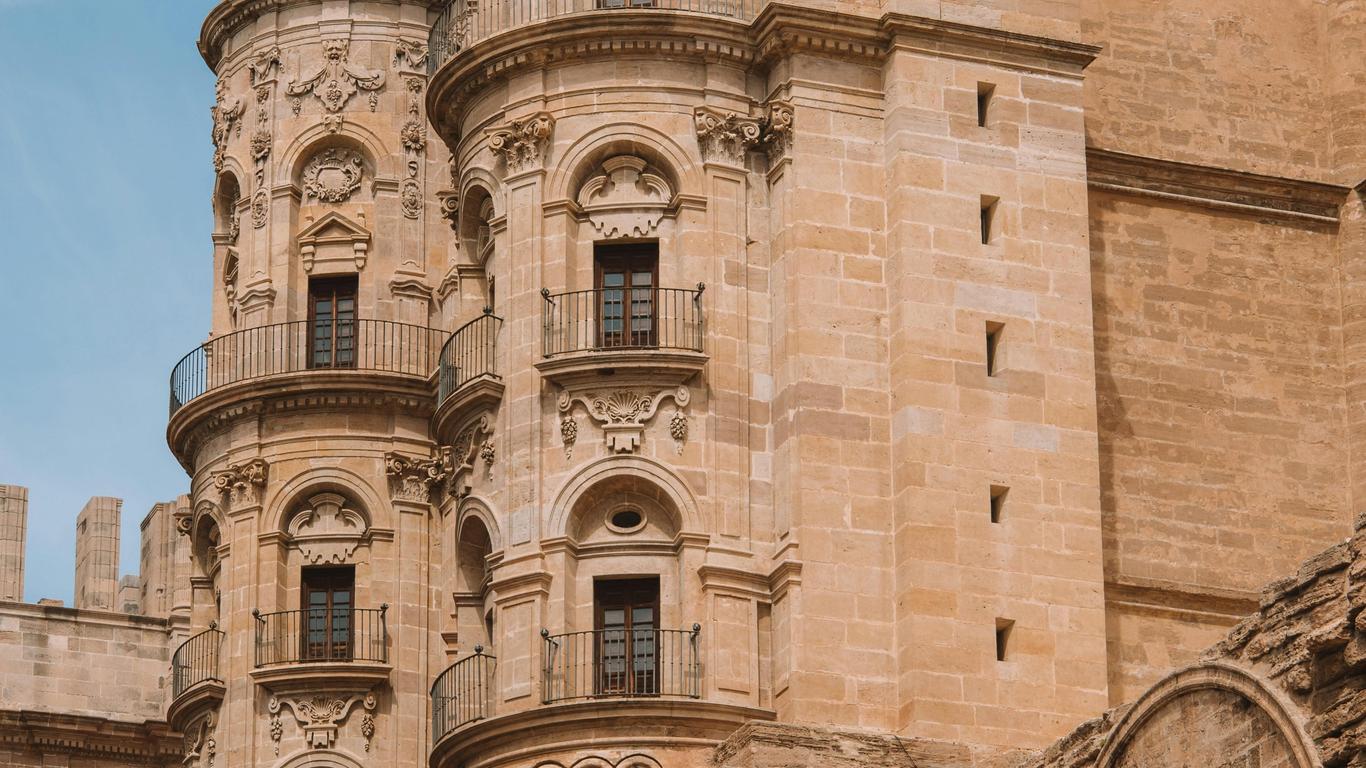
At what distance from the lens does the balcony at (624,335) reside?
43.9 m

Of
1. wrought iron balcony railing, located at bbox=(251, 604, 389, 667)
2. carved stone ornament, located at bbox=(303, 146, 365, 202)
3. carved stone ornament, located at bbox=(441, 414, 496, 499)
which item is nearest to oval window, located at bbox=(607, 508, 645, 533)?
carved stone ornament, located at bbox=(441, 414, 496, 499)

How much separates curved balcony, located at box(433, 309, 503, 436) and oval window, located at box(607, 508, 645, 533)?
96.8 inches

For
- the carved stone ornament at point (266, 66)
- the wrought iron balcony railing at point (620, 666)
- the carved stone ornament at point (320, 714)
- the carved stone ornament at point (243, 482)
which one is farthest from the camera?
the carved stone ornament at point (266, 66)

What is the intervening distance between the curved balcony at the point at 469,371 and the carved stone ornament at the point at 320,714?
191 inches

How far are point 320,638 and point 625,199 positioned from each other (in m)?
9.06

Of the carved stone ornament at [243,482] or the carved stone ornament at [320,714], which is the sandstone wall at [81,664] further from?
the carved stone ornament at [320,714]

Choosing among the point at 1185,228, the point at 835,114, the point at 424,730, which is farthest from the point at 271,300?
the point at 1185,228

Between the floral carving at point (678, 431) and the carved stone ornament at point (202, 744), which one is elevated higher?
the floral carving at point (678, 431)

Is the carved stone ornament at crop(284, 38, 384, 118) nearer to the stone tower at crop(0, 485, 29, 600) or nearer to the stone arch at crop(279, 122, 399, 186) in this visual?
the stone arch at crop(279, 122, 399, 186)

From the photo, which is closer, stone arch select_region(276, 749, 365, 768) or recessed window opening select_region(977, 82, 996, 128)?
recessed window opening select_region(977, 82, 996, 128)

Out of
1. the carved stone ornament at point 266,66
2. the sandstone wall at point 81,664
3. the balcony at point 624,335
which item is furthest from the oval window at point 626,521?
the sandstone wall at point 81,664

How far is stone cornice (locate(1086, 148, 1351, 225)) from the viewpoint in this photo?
49.1 m

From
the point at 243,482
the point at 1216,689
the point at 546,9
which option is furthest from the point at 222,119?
the point at 1216,689

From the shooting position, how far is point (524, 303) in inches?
1766
